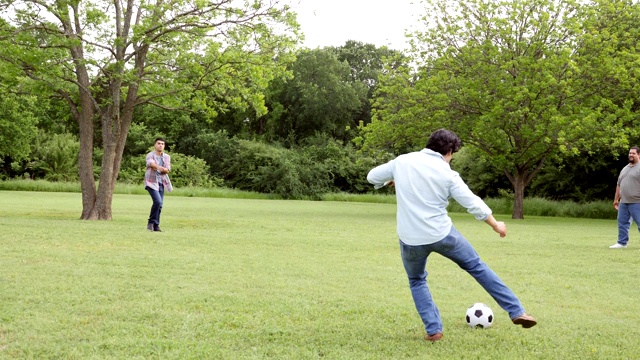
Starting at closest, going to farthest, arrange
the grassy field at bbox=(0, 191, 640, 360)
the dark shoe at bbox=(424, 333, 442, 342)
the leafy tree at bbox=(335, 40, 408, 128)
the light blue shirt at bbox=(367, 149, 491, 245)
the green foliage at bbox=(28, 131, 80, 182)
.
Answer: the grassy field at bbox=(0, 191, 640, 360)
the light blue shirt at bbox=(367, 149, 491, 245)
the dark shoe at bbox=(424, 333, 442, 342)
the green foliage at bbox=(28, 131, 80, 182)
the leafy tree at bbox=(335, 40, 408, 128)

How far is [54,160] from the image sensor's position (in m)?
53.2

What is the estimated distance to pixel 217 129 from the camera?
62594 millimetres

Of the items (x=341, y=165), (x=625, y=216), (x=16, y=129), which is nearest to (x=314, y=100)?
(x=341, y=165)

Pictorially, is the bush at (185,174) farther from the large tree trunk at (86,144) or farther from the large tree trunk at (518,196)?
the large tree trunk at (86,144)

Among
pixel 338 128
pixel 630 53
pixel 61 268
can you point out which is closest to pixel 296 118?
pixel 338 128

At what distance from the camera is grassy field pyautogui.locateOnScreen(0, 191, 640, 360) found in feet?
18.9

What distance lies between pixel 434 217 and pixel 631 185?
10.0m

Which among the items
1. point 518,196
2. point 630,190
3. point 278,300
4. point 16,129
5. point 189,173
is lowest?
point 278,300

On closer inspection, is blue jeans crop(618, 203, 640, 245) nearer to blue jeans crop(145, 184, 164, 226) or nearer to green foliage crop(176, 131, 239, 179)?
blue jeans crop(145, 184, 164, 226)

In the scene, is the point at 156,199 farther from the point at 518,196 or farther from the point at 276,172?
the point at 276,172

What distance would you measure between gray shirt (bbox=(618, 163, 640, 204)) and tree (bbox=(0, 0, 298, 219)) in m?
9.29

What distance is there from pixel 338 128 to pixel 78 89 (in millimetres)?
42427

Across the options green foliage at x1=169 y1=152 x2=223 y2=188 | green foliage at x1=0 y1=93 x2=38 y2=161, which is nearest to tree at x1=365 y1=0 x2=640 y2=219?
green foliage at x1=169 y1=152 x2=223 y2=188

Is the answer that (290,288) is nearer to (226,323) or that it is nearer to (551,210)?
(226,323)
